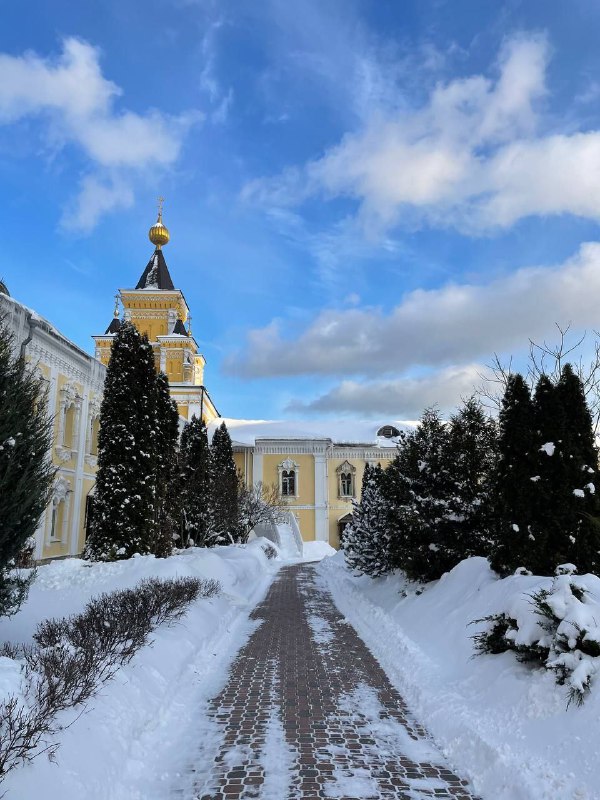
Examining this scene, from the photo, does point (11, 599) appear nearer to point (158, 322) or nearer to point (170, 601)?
point (170, 601)

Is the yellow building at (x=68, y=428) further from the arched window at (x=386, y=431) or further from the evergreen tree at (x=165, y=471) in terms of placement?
the arched window at (x=386, y=431)

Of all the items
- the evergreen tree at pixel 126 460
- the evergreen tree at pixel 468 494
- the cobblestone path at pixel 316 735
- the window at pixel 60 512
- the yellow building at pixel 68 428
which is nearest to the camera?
the cobblestone path at pixel 316 735

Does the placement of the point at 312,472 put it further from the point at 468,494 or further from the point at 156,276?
the point at 468,494

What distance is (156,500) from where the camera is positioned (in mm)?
15984

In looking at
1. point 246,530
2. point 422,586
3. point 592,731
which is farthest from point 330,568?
point 592,731

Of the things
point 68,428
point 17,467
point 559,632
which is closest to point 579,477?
point 559,632

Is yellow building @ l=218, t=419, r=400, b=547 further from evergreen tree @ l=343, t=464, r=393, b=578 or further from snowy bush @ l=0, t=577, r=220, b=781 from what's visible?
snowy bush @ l=0, t=577, r=220, b=781

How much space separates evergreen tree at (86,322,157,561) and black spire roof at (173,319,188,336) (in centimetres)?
3519

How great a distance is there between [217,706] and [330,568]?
1911cm

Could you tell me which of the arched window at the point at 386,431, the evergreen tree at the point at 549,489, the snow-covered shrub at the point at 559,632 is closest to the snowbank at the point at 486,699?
the snow-covered shrub at the point at 559,632

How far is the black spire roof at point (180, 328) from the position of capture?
50969 mm

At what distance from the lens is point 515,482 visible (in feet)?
26.9

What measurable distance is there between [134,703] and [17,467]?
9.29ft

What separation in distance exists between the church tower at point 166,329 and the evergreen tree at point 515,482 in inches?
1553
